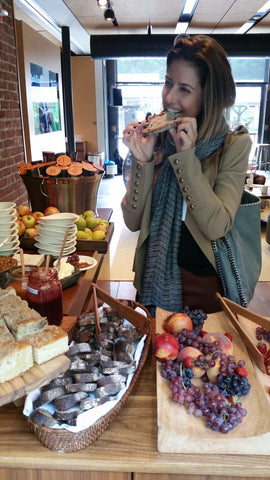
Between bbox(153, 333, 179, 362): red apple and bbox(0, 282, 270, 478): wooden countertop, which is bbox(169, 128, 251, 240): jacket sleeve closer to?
bbox(153, 333, 179, 362): red apple

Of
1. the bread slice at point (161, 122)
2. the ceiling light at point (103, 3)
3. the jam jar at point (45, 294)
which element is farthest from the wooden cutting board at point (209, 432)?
the ceiling light at point (103, 3)

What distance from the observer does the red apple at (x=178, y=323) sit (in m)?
1.12

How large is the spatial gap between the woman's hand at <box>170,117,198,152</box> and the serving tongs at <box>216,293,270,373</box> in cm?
55

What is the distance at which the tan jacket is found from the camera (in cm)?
136

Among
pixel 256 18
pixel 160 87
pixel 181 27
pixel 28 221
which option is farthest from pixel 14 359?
pixel 160 87

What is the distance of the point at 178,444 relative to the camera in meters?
0.80

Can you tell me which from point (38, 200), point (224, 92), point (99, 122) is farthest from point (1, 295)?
point (99, 122)

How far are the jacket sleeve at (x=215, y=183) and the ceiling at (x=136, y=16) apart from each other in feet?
19.9

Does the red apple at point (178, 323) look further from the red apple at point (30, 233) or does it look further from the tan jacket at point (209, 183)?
the red apple at point (30, 233)

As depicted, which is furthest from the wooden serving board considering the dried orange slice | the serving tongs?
the dried orange slice

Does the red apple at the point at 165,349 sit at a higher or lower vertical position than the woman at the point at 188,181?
lower

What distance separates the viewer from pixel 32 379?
0.81m

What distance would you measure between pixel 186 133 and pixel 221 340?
2.36ft

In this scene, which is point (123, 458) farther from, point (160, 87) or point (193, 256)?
point (160, 87)
